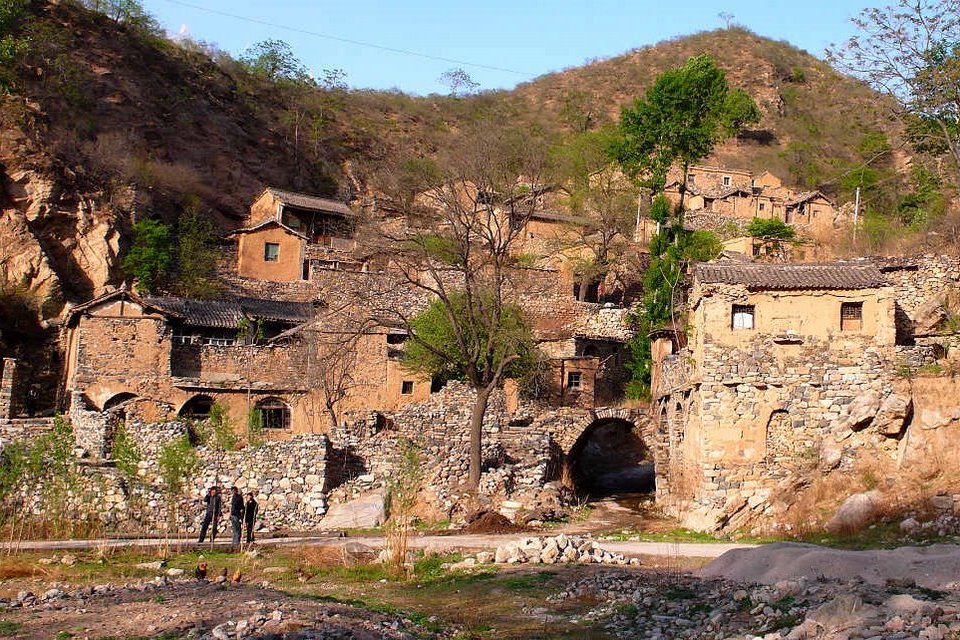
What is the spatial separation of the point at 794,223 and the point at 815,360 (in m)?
33.6

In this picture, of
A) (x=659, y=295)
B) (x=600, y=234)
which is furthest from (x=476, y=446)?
(x=600, y=234)

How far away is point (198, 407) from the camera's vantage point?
35.1 meters

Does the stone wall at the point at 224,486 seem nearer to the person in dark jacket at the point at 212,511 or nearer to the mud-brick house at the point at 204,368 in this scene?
the person in dark jacket at the point at 212,511

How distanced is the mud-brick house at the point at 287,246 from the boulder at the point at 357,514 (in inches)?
809

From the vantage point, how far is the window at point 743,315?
964 inches

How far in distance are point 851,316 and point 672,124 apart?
2526 centimetres

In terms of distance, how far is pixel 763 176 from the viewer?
6412 centimetres

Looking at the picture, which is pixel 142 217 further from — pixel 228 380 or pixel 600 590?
pixel 600 590

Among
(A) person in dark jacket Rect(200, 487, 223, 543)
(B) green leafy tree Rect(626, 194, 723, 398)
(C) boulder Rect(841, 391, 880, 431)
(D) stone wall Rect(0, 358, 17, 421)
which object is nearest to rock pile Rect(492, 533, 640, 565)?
(A) person in dark jacket Rect(200, 487, 223, 543)

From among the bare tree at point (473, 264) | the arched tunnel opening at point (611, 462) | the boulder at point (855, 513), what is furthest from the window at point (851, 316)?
the arched tunnel opening at point (611, 462)

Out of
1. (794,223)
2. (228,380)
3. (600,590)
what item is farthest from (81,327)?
(794,223)

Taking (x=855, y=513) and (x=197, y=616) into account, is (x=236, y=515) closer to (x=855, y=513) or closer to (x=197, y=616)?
(x=197, y=616)

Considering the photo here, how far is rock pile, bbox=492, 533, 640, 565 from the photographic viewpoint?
55.3 feet

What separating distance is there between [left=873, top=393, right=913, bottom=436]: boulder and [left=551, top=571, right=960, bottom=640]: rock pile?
33.6 feet
